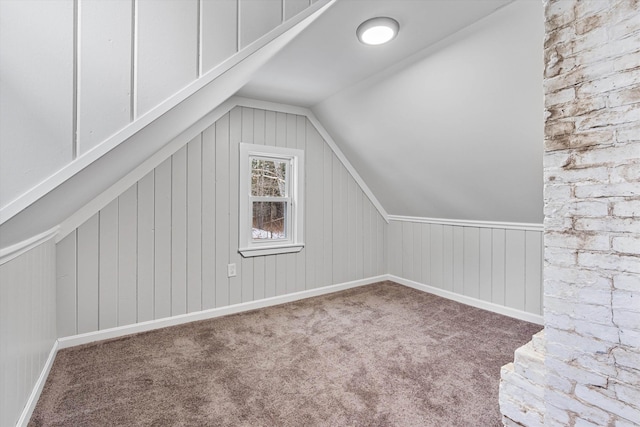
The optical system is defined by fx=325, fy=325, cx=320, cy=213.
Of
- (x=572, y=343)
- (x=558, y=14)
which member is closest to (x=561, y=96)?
(x=558, y=14)

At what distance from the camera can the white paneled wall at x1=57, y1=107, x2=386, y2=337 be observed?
2.48m

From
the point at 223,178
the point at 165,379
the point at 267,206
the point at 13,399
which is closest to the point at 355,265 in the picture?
the point at 267,206

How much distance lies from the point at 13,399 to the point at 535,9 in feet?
9.90

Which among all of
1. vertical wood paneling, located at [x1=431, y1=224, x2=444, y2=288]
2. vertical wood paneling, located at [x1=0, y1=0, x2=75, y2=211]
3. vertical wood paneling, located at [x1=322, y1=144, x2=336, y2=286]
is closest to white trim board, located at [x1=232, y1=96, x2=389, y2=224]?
vertical wood paneling, located at [x1=322, y1=144, x2=336, y2=286]

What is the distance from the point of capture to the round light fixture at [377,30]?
1879mm

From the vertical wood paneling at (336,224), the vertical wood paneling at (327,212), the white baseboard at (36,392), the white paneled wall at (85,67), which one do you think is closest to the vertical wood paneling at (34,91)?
the white paneled wall at (85,67)

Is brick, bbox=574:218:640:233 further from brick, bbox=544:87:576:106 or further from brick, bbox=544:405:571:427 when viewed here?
brick, bbox=544:405:571:427

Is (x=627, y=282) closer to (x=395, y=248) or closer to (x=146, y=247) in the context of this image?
(x=146, y=247)

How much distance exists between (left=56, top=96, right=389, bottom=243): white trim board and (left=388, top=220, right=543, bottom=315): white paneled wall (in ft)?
4.51

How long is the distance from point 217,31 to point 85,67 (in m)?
0.38

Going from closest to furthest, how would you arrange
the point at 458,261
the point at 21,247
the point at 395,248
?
the point at 21,247
the point at 458,261
the point at 395,248

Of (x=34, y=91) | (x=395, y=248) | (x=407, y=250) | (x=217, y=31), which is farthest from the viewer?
(x=395, y=248)

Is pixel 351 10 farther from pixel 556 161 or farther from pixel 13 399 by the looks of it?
pixel 13 399

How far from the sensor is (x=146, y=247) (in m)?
2.69
